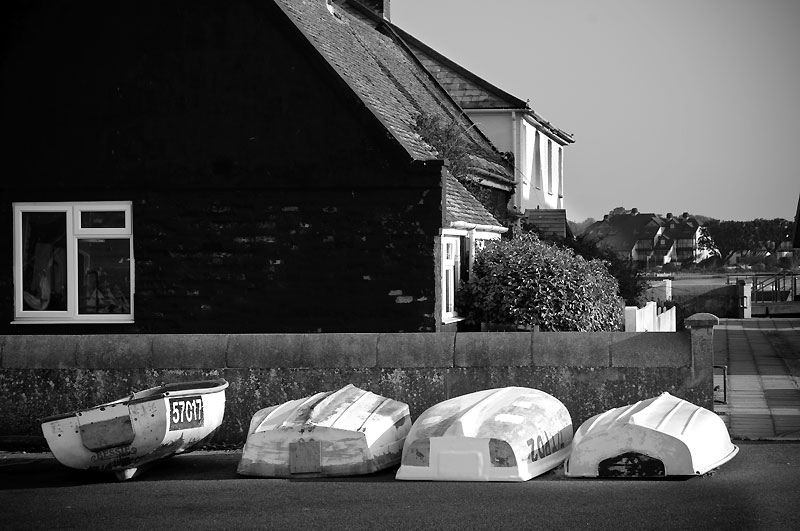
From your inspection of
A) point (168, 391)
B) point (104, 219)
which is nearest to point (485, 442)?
point (168, 391)

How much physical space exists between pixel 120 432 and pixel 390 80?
16305 mm

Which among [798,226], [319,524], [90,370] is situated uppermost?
[798,226]

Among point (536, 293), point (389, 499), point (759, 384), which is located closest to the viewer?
point (389, 499)

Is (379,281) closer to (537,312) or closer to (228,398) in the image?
(537,312)

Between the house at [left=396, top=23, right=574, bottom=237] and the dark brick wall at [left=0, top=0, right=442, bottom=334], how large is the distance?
14838 millimetres

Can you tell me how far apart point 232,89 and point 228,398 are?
286 inches

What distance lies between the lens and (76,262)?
717 inches

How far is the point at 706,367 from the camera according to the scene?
40.0 feet

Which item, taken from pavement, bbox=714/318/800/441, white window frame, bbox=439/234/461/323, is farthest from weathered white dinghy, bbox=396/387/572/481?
white window frame, bbox=439/234/461/323

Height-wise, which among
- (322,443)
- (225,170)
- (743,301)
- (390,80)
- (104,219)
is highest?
(390,80)

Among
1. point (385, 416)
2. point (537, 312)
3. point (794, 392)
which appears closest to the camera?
point (385, 416)

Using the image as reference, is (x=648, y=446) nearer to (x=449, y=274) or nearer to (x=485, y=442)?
(x=485, y=442)

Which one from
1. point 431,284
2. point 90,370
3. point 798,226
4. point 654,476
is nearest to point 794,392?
point 431,284

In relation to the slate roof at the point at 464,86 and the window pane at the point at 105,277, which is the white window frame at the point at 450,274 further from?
the slate roof at the point at 464,86
